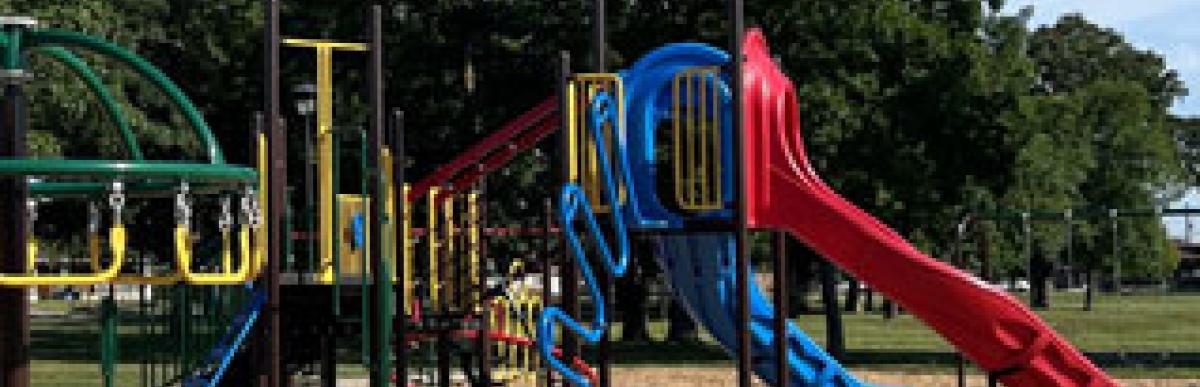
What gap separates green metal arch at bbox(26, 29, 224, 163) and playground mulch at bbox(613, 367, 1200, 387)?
41.6 feet

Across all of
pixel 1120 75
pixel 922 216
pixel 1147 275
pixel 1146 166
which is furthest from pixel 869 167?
pixel 1120 75

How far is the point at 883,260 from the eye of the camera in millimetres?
11844

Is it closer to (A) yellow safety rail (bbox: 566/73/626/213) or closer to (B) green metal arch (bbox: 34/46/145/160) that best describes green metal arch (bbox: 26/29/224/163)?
(B) green metal arch (bbox: 34/46/145/160)

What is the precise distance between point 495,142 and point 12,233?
5324 millimetres

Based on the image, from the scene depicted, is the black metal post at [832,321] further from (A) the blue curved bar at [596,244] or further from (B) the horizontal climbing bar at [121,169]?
(B) the horizontal climbing bar at [121,169]

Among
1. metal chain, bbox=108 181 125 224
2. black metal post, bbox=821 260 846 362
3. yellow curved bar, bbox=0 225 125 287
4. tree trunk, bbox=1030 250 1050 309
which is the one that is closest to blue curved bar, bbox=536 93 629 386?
yellow curved bar, bbox=0 225 125 287

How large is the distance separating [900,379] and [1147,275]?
126 ft

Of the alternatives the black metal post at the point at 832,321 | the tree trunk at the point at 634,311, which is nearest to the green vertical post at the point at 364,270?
the black metal post at the point at 832,321

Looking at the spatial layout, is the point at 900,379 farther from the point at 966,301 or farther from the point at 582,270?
the point at 582,270

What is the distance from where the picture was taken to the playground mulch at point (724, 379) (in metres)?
22.0

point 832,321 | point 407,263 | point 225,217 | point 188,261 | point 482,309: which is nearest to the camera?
point 188,261

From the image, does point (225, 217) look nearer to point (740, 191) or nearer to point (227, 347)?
point (740, 191)

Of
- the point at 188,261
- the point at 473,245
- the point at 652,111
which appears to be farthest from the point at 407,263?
the point at 188,261

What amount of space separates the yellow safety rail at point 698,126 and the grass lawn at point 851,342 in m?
5.80
